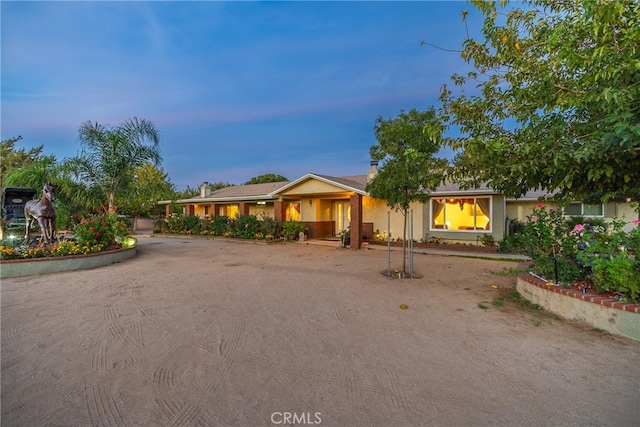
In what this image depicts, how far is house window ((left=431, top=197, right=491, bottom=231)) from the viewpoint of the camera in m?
13.7

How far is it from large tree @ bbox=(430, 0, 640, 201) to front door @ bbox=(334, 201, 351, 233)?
1259cm

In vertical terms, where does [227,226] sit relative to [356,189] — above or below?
below

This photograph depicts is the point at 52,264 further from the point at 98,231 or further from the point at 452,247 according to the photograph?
the point at 452,247

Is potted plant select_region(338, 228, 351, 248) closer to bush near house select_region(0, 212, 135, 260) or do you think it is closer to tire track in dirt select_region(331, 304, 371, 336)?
tire track in dirt select_region(331, 304, 371, 336)

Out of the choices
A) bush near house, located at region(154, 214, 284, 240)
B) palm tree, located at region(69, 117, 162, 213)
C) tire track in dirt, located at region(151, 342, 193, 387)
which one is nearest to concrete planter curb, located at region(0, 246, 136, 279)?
palm tree, located at region(69, 117, 162, 213)

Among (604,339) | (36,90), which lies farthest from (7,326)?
(36,90)

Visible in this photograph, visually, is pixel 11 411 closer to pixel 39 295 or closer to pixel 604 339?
pixel 39 295

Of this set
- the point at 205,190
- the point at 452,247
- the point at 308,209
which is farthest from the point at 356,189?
the point at 205,190

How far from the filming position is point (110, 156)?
13891 mm

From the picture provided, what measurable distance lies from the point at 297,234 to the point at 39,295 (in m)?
11.7

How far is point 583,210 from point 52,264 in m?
20.5

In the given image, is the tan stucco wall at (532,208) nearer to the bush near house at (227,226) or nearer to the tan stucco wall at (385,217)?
the tan stucco wall at (385,217)

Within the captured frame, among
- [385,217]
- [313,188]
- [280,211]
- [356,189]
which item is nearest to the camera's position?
[356,189]

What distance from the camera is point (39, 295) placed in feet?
20.6
